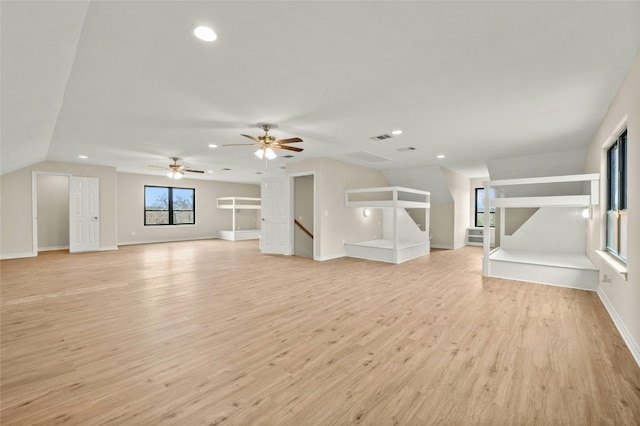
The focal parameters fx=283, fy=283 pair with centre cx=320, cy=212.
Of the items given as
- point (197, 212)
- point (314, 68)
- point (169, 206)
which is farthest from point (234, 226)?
point (314, 68)

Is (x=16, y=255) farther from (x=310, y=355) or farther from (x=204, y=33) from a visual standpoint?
(x=310, y=355)

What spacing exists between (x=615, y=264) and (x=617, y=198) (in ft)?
3.15

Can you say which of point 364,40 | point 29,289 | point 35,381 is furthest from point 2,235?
point 364,40

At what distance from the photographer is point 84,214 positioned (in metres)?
8.30

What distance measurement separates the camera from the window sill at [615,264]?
2.87 meters

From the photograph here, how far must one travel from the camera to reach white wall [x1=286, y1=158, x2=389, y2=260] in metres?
7.08

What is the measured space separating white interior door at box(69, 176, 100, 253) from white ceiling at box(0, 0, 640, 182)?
3.56 m

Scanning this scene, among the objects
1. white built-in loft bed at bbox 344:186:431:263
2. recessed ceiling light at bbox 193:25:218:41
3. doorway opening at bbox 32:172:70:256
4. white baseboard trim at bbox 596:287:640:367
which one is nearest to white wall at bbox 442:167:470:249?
white built-in loft bed at bbox 344:186:431:263

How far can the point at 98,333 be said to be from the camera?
9.30 feet

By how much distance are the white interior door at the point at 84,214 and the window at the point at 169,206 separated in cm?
219

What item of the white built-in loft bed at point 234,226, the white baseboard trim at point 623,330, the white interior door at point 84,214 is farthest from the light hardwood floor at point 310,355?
the white built-in loft bed at point 234,226

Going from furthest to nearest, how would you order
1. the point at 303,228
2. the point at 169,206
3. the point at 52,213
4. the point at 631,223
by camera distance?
1. the point at 169,206
2. the point at 52,213
3. the point at 303,228
4. the point at 631,223

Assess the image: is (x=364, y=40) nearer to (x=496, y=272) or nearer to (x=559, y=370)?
(x=559, y=370)

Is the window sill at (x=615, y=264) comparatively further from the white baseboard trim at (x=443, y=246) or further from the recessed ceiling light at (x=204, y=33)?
the white baseboard trim at (x=443, y=246)
